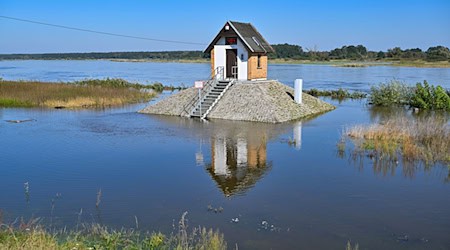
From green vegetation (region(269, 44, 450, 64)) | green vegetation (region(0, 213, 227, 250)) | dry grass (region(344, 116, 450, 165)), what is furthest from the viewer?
green vegetation (region(269, 44, 450, 64))

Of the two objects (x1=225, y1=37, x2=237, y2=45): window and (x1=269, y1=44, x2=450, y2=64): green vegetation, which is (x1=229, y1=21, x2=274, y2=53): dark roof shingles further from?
(x1=269, y1=44, x2=450, y2=64): green vegetation

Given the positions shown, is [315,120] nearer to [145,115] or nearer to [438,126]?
[438,126]

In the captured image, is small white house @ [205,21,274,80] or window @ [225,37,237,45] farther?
window @ [225,37,237,45]

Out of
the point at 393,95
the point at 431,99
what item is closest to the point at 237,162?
the point at 431,99

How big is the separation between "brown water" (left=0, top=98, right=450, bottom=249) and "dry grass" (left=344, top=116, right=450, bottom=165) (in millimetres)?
945

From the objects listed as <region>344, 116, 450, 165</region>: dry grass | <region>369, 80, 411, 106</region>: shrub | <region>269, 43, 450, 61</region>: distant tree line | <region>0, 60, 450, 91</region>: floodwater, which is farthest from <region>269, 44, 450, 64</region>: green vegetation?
<region>344, 116, 450, 165</region>: dry grass

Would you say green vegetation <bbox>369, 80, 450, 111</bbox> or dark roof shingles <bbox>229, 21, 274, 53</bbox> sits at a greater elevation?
dark roof shingles <bbox>229, 21, 274, 53</bbox>

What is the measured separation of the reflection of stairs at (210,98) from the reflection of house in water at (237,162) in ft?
19.2

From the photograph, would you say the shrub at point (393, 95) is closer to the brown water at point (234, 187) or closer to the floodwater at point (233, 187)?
the floodwater at point (233, 187)

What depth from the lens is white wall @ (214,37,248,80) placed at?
2736 cm

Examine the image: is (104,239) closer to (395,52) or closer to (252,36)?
(252,36)

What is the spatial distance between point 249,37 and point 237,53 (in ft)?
4.89

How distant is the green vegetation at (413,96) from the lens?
99.7ft

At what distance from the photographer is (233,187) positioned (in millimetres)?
12672
